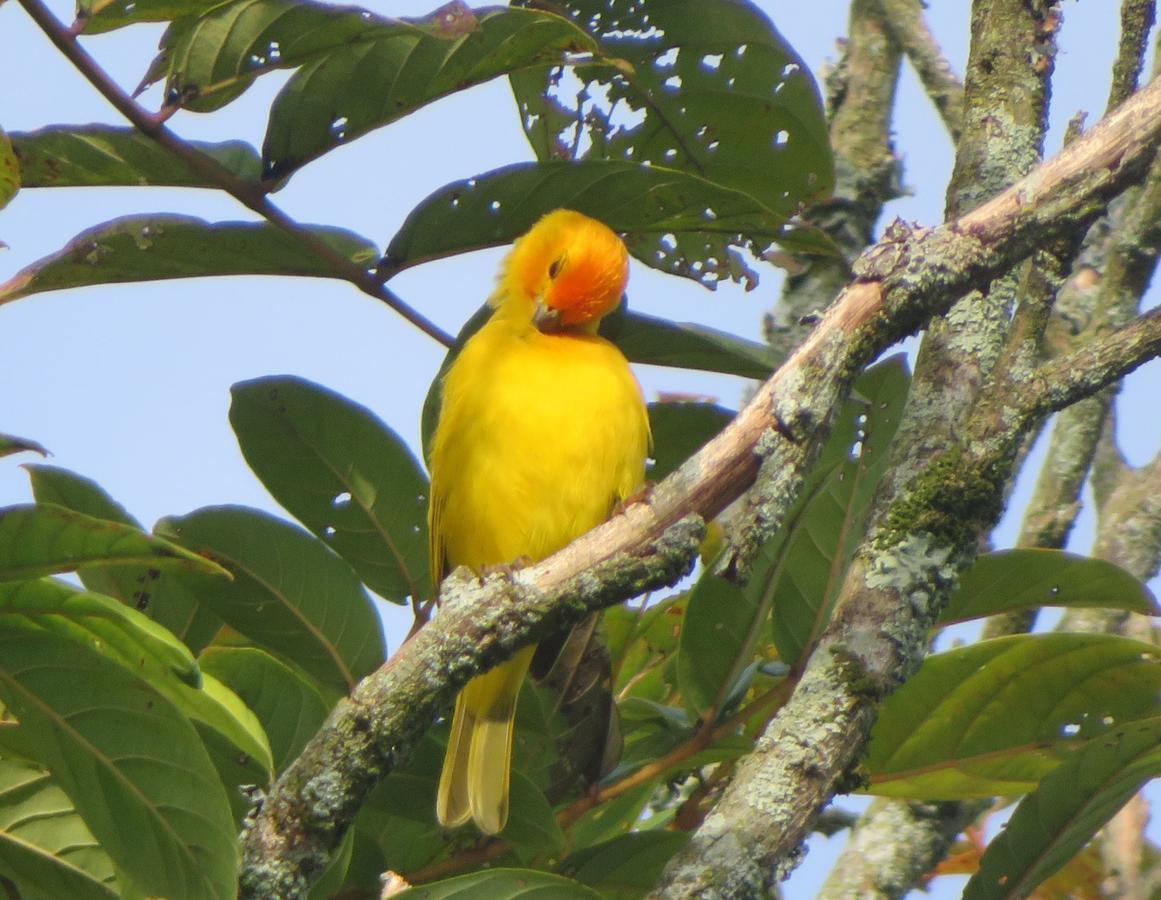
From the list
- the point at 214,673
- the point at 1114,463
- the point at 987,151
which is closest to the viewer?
the point at 214,673

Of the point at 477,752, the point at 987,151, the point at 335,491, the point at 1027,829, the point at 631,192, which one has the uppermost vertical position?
the point at 987,151

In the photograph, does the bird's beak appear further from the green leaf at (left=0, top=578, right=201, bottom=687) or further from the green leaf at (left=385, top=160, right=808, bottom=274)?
the green leaf at (left=0, top=578, right=201, bottom=687)

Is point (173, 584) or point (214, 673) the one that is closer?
point (214, 673)

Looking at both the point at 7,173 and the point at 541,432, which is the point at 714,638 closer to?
the point at 541,432

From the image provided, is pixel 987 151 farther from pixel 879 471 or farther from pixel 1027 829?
pixel 1027 829

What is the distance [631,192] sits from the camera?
278 cm

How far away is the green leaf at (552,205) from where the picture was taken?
8.97ft

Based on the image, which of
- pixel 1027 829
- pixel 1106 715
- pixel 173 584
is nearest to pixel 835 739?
pixel 1027 829

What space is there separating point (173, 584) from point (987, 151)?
1903mm

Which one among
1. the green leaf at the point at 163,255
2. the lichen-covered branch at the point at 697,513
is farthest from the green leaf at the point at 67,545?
the green leaf at the point at 163,255

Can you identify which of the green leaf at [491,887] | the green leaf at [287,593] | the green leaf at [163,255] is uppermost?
the green leaf at [163,255]

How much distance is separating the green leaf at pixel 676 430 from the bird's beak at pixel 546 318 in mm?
798

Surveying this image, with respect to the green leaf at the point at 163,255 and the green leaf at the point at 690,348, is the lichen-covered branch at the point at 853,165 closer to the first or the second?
the green leaf at the point at 690,348

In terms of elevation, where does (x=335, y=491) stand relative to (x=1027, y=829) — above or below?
above
